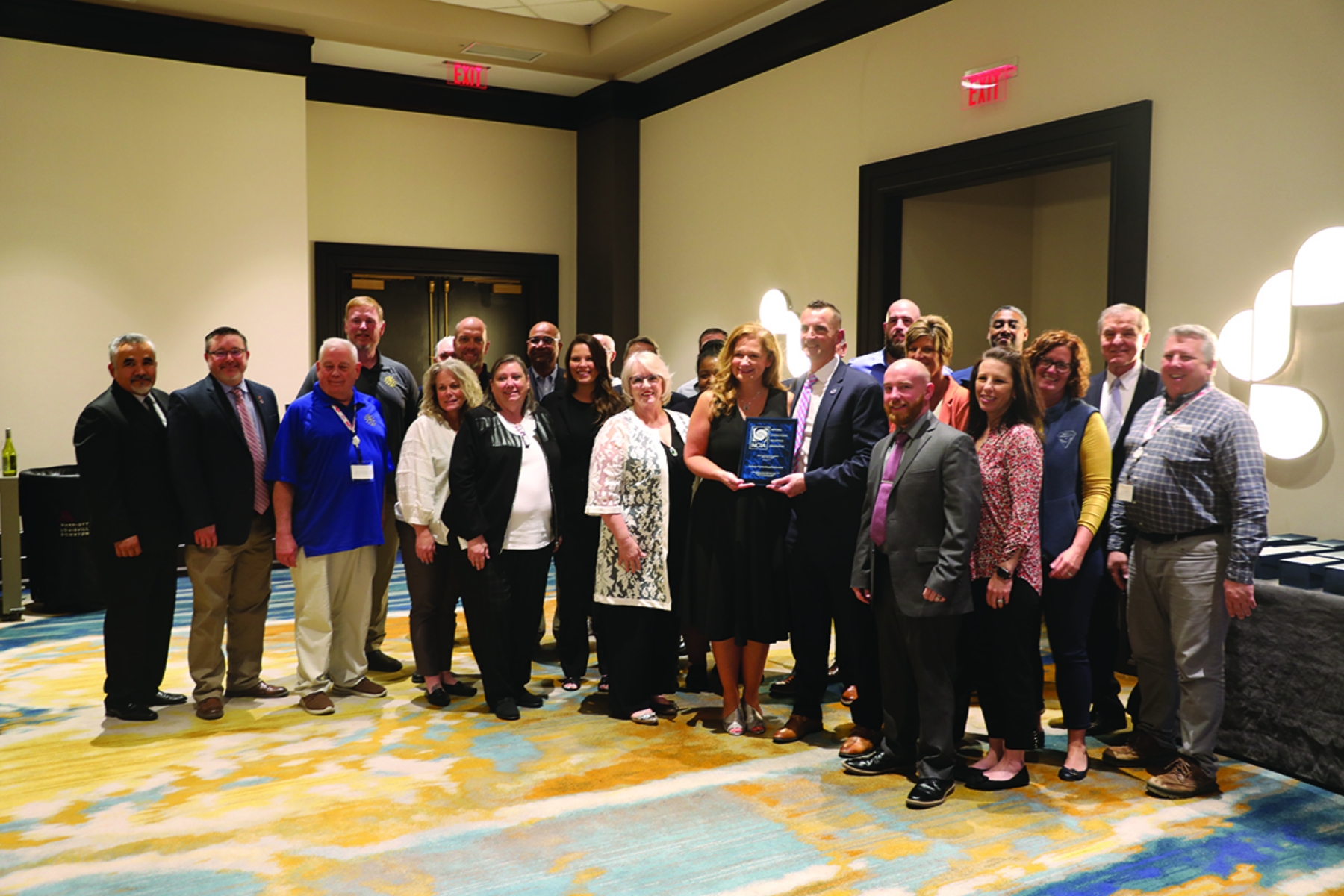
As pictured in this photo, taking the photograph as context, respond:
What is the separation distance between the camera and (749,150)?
7.52 m

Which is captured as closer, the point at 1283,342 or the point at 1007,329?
the point at 1283,342

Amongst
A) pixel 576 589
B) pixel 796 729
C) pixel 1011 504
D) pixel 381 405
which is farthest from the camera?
pixel 381 405

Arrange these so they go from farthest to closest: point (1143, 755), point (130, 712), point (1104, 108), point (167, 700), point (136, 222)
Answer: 1. point (136, 222)
2. point (1104, 108)
3. point (167, 700)
4. point (130, 712)
5. point (1143, 755)

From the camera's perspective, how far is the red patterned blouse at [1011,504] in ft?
10.9

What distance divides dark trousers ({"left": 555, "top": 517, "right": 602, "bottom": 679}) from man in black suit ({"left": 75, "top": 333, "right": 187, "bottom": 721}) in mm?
1602

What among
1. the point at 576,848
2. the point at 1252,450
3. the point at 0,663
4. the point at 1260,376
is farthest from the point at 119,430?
the point at 1260,376

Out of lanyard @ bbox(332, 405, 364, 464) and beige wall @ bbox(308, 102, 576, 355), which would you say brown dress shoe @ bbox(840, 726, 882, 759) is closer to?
lanyard @ bbox(332, 405, 364, 464)

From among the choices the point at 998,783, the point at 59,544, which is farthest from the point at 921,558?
the point at 59,544

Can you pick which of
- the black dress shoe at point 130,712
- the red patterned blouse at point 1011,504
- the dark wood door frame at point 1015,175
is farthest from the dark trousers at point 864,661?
the black dress shoe at point 130,712

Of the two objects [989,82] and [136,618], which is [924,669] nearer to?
[136,618]

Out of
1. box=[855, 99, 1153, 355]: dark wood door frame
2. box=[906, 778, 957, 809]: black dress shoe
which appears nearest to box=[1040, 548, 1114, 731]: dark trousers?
box=[906, 778, 957, 809]: black dress shoe

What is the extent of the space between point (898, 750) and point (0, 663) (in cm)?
430

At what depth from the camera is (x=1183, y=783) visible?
3.38 meters

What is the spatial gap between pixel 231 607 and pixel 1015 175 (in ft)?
14.6
